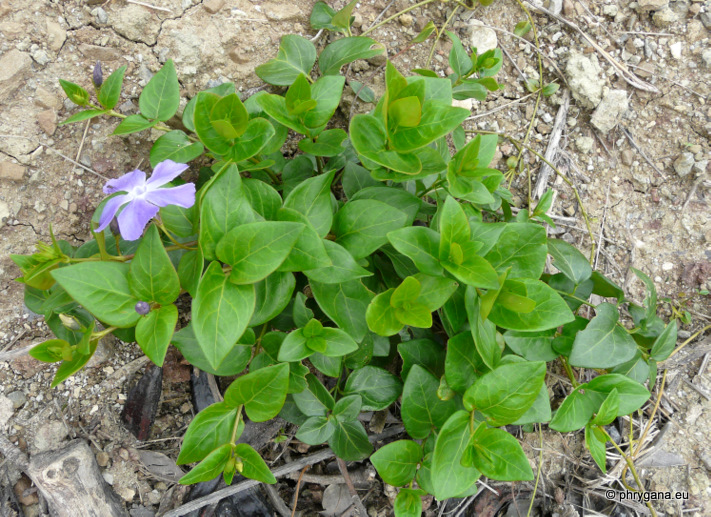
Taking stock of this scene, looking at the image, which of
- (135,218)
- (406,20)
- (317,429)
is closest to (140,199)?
(135,218)

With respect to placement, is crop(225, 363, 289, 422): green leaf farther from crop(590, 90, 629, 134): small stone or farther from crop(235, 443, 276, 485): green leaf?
crop(590, 90, 629, 134): small stone

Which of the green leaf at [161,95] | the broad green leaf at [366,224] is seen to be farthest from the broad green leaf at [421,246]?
the green leaf at [161,95]

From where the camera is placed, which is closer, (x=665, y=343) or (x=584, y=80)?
(x=665, y=343)

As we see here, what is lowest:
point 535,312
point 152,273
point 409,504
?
point 409,504

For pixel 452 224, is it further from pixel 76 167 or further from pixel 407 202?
pixel 76 167

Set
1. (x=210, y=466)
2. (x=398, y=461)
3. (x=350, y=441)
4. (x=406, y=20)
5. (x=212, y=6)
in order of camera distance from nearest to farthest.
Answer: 1. (x=210, y=466)
2. (x=398, y=461)
3. (x=350, y=441)
4. (x=212, y=6)
5. (x=406, y=20)

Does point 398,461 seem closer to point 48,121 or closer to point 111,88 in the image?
point 111,88
